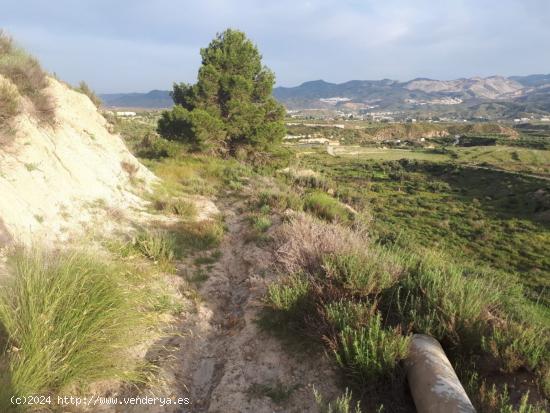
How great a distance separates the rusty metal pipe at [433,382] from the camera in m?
2.79

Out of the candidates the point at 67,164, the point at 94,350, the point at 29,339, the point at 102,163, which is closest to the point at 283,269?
the point at 94,350

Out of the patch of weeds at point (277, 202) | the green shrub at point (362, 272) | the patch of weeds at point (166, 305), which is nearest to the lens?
the green shrub at point (362, 272)

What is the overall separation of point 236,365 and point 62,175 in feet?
22.4

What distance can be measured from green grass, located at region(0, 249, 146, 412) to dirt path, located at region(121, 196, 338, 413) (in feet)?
2.12

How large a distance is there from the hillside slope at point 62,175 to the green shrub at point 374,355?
13.6 feet

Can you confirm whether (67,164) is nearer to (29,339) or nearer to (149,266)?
(149,266)

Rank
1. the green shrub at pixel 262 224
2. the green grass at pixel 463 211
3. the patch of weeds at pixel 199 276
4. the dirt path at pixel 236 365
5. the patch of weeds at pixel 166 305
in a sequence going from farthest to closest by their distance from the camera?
the green grass at pixel 463 211 < the green shrub at pixel 262 224 < the patch of weeds at pixel 199 276 < the patch of weeds at pixel 166 305 < the dirt path at pixel 236 365

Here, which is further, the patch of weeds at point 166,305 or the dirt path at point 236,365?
the patch of weeds at point 166,305

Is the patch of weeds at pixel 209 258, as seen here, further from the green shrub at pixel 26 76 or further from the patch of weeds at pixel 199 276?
the green shrub at pixel 26 76

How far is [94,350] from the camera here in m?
3.26

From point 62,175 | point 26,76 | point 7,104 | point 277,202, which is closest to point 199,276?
point 62,175

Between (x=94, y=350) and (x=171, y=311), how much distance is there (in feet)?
5.81

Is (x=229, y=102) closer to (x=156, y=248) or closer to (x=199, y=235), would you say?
(x=199, y=235)

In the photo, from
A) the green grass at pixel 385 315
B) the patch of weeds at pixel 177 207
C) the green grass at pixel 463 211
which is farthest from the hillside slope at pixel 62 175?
the green grass at pixel 463 211
